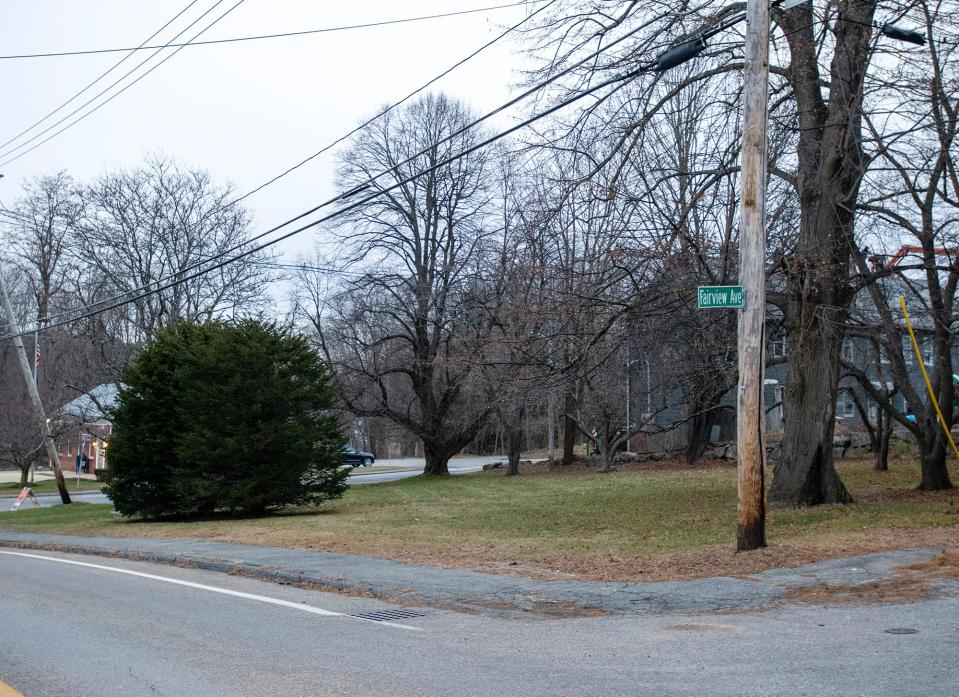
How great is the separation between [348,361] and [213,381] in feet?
56.1

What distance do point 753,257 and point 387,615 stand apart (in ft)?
20.3

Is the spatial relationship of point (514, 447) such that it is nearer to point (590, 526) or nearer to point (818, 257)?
point (590, 526)

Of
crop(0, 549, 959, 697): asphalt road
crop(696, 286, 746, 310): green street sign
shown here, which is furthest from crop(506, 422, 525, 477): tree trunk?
crop(0, 549, 959, 697): asphalt road

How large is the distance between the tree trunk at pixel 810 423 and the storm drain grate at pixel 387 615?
1007 centimetres

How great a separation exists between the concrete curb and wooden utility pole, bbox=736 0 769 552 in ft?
4.68

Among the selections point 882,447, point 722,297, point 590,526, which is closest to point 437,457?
point 882,447

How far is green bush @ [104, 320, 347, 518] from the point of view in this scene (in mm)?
23609

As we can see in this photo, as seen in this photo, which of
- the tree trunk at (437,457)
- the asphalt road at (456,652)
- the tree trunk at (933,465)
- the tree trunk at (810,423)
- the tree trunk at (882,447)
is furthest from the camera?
the tree trunk at (437,457)

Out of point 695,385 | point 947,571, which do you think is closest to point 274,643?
point 947,571

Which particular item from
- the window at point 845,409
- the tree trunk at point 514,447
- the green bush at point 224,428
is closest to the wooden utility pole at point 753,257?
the green bush at point 224,428

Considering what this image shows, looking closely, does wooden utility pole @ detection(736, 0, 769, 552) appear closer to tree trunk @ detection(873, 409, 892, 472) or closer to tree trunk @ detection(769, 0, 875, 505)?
tree trunk @ detection(769, 0, 875, 505)

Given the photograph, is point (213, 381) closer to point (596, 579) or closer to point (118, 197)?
point (596, 579)

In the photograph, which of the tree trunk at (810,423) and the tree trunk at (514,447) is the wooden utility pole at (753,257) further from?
the tree trunk at (514,447)

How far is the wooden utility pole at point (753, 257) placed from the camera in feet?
37.0
